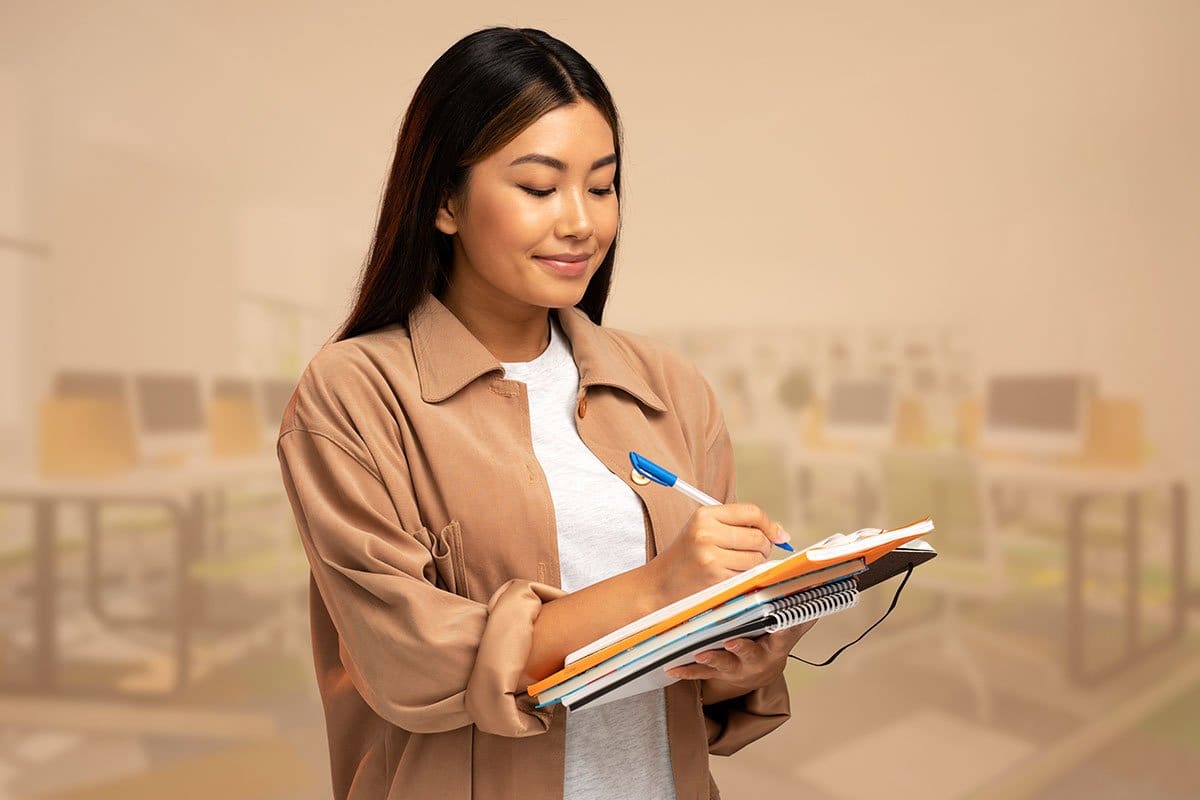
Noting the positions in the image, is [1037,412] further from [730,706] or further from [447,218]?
[447,218]

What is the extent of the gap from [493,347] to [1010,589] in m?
2.33

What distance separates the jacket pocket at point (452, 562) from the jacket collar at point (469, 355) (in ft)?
0.47

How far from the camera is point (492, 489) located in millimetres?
1144

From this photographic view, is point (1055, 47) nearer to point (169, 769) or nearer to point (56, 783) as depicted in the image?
point (169, 769)

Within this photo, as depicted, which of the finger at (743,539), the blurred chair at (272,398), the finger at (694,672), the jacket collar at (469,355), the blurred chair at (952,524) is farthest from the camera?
the blurred chair at (952,524)

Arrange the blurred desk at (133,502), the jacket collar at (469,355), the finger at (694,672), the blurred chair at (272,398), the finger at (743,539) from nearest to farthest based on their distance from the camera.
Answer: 1. the finger at (743,539)
2. the finger at (694,672)
3. the jacket collar at (469,355)
4. the blurred desk at (133,502)
5. the blurred chair at (272,398)

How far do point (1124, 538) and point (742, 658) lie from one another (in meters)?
2.45

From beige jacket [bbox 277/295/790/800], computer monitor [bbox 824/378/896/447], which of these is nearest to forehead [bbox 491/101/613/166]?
beige jacket [bbox 277/295/790/800]

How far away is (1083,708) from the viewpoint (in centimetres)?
306

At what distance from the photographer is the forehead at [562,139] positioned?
116 cm

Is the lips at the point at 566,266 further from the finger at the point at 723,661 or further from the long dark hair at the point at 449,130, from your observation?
the finger at the point at 723,661

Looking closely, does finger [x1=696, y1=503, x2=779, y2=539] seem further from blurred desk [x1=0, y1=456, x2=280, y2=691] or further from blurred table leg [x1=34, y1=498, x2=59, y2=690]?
blurred table leg [x1=34, y1=498, x2=59, y2=690]

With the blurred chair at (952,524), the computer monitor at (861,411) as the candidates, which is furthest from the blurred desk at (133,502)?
the blurred chair at (952,524)

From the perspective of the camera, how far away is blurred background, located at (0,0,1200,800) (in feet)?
9.59
